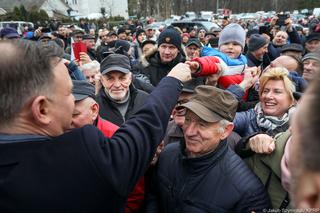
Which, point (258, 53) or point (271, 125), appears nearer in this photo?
point (271, 125)

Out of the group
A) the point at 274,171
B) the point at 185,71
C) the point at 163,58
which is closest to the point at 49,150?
the point at 185,71

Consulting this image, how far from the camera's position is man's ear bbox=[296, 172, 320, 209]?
0.78m

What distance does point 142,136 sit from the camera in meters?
1.51

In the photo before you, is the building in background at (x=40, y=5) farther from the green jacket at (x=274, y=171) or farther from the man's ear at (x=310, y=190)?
the man's ear at (x=310, y=190)

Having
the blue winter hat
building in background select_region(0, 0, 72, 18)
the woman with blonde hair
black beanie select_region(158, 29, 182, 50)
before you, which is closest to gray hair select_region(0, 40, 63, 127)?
the woman with blonde hair

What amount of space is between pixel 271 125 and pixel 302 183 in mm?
1901

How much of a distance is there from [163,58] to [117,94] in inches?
70.1

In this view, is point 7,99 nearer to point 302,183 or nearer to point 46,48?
point 46,48

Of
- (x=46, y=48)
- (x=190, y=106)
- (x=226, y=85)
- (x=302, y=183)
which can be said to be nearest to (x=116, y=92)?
(x=226, y=85)

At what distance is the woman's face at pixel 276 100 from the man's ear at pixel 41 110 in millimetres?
1926

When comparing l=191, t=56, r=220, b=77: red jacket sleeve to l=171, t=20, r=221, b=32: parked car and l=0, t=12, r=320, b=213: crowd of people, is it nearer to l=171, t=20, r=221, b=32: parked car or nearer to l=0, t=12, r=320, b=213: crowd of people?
l=0, t=12, r=320, b=213: crowd of people

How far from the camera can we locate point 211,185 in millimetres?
2025

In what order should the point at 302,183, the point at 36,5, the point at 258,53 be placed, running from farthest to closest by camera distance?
the point at 36,5 < the point at 258,53 < the point at 302,183

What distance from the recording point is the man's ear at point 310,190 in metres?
0.78
